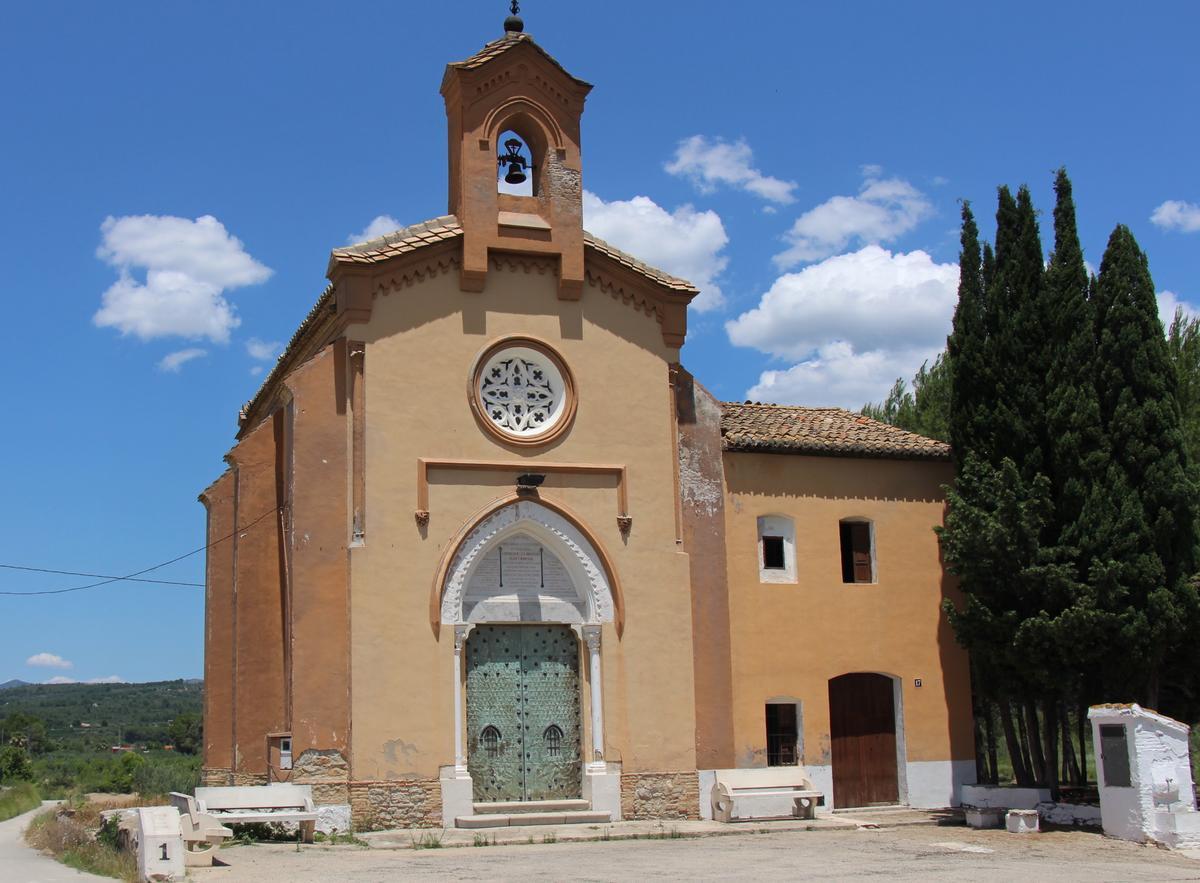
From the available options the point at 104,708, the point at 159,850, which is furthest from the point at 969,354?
the point at 104,708

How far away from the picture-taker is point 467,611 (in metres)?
19.8

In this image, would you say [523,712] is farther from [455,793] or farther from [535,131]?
[535,131]

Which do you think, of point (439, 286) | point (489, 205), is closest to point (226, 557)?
point (439, 286)

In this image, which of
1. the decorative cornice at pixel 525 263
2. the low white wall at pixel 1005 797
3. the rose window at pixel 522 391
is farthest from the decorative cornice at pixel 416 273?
the low white wall at pixel 1005 797

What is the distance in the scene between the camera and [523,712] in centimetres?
2006

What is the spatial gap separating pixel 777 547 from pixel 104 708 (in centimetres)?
9758

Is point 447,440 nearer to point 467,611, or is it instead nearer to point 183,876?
point 467,611

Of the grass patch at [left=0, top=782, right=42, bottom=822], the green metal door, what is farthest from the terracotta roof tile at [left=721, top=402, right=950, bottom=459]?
the grass patch at [left=0, top=782, right=42, bottom=822]

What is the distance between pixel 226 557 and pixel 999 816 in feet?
40.6

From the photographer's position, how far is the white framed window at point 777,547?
22000 millimetres

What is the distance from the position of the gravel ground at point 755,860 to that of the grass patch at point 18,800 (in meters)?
22.7

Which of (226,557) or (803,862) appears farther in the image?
(226,557)

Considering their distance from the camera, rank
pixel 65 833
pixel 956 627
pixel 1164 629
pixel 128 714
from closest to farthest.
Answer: pixel 65 833 → pixel 1164 629 → pixel 956 627 → pixel 128 714

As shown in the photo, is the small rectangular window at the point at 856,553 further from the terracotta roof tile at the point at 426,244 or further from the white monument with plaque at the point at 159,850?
the white monument with plaque at the point at 159,850
